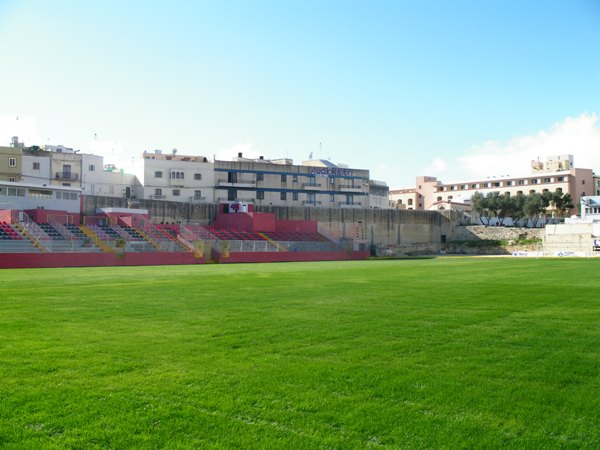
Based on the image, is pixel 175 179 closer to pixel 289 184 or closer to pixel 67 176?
pixel 67 176

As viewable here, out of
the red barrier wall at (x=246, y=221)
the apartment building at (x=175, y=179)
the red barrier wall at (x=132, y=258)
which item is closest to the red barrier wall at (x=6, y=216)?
the red barrier wall at (x=132, y=258)

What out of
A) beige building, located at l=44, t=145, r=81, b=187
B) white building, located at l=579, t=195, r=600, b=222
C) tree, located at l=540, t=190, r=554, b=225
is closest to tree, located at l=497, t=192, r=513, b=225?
tree, located at l=540, t=190, r=554, b=225

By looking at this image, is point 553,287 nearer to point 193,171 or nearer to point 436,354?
point 436,354

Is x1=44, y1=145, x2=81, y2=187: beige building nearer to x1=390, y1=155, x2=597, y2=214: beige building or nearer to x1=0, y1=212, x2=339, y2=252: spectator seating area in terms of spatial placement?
x1=0, y1=212, x2=339, y2=252: spectator seating area

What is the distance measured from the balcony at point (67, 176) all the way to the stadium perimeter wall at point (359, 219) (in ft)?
36.3

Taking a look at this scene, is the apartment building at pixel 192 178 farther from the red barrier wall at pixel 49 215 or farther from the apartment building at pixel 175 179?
the red barrier wall at pixel 49 215

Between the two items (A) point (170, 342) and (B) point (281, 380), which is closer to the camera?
(B) point (281, 380)

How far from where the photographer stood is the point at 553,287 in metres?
22.8

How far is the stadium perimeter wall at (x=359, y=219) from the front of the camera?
76.6 m

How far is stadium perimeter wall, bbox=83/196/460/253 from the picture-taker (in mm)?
76562

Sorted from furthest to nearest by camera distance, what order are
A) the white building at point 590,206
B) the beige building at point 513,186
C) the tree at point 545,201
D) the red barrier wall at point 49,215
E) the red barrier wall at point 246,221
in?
1. the beige building at point 513,186
2. the tree at point 545,201
3. the white building at point 590,206
4. the red barrier wall at point 246,221
5. the red barrier wall at point 49,215

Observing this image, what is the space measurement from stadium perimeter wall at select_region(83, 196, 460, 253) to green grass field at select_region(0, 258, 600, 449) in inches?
2452

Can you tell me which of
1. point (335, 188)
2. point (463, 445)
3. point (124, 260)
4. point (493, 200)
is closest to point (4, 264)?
point (124, 260)

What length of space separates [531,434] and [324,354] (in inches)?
161
